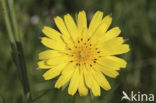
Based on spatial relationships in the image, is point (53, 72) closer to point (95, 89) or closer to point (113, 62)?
point (95, 89)

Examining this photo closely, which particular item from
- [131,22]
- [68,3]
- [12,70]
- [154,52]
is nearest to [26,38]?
[12,70]

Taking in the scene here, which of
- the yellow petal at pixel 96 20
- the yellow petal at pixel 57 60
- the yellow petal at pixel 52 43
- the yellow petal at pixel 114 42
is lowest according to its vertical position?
the yellow petal at pixel 57 60

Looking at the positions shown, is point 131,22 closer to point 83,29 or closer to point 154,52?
point 154,52

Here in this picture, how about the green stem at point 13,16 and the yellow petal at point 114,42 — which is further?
the yellow petal at point 114,42

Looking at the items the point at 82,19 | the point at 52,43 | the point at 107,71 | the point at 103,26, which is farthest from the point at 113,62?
the point at 52,43

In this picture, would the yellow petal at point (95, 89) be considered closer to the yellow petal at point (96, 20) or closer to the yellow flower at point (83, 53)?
the yellow flower at point (83, 53)

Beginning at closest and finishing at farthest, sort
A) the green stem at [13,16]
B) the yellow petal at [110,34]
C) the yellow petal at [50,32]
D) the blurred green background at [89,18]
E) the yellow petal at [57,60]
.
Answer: the green stem at [13,16], the yellow petal at [57,60], the yellow petal at [50,32], the yellow petal at [110,34], the blurred green background at [89,18]

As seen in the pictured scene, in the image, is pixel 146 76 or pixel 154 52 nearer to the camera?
pixel 146 76

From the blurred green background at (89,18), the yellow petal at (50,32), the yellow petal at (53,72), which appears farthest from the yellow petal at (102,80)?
the blurred green background at (89,18)
